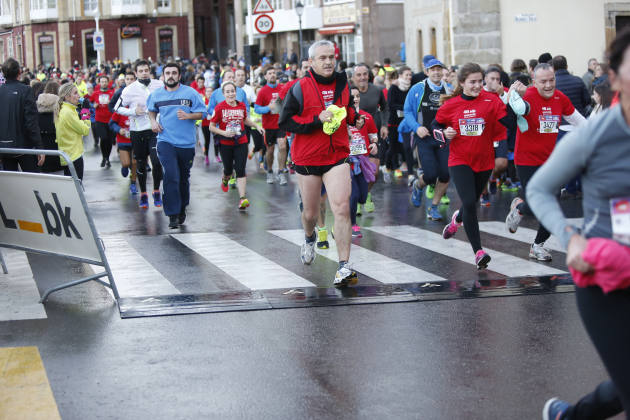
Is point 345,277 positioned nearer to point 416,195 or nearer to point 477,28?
point 416,195

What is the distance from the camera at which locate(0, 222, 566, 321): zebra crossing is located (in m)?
Result: 8.77

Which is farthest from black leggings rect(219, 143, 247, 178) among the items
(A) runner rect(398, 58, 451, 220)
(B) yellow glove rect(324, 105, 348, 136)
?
(B) yellow glove rect(324, 105, 348, 136)

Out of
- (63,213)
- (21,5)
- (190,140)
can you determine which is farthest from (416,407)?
(21,5)

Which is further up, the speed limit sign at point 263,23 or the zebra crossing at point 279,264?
the speed limit sign at point 263,23

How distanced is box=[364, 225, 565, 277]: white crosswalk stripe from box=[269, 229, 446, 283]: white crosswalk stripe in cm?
64

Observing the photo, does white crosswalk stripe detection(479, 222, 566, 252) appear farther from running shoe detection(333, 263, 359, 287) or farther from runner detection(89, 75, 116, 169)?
runner detection(89, 75, 116, 169)

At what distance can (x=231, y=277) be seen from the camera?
9.23 m

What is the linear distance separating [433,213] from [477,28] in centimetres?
1312

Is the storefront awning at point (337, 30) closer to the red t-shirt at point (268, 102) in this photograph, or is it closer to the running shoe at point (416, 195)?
the red t-shirt at point (268, 102)

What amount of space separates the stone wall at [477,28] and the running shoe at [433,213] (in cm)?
1271

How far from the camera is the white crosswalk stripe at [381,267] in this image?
9016mm

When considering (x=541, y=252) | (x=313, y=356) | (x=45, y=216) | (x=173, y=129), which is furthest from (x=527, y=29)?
(x=313, y=356)

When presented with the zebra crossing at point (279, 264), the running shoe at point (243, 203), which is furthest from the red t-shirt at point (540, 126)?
the running shoe at point (243, 203)

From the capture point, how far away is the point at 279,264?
9.88m
